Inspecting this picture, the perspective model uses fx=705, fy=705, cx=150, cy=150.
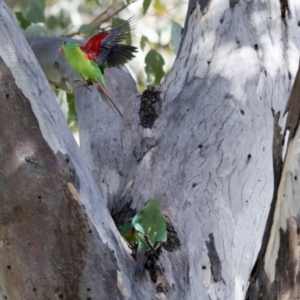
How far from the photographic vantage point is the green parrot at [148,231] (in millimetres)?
1820

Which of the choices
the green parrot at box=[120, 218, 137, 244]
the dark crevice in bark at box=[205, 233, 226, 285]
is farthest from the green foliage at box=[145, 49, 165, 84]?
the dark crevice in bark at box=[205, 233, 226, 285]

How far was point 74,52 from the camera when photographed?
8.44 feet

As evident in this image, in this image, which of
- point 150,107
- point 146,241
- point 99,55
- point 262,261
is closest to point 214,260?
point 146,241

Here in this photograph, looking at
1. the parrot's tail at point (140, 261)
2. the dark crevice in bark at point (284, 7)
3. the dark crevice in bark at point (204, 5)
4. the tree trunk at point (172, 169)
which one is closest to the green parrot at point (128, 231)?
the tree trunk at point (172, 169)

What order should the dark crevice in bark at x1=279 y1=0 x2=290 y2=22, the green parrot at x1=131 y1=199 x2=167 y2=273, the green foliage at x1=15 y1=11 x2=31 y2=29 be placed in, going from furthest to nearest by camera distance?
1. the green foliage at x1=15 y1=11 x2=31 y2=29
2. the dark crevice in bark at x1=279 y1=0 x2=290 y2=22
3. the green parrot at x1=131 y1=199 x2=167 y2=273

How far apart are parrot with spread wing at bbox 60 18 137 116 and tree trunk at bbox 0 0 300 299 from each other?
12cm

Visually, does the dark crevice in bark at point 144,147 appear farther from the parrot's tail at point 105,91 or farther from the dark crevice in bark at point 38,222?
the dark crevice in bark at point 38,222

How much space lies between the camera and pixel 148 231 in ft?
6.03

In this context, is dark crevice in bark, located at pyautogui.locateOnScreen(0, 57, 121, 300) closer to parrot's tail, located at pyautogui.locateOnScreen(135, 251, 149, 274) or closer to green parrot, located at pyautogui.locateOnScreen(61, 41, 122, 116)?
parrot's tail, located at pyautogui.locateOnScreen(135, 251, 149, 274)

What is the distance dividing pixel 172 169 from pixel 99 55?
25.6 inches

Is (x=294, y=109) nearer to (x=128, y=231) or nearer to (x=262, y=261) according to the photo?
(x=262, y=261)

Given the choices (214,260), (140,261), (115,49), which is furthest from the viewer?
(115,49)

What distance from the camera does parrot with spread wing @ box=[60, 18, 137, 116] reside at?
2.51 metres

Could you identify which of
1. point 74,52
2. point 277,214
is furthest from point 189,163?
point 74,52
